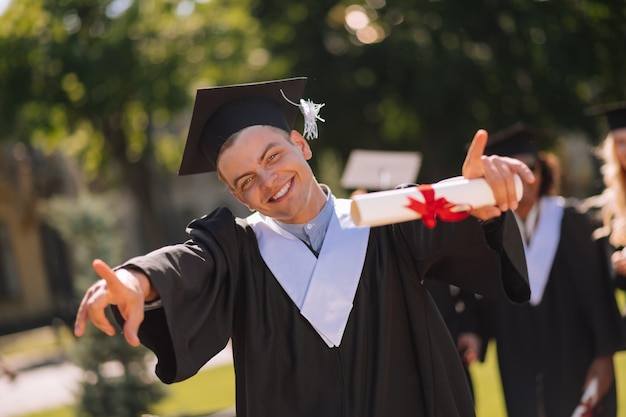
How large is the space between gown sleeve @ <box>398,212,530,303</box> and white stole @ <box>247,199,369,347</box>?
0.20 meters

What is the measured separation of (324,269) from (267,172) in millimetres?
383

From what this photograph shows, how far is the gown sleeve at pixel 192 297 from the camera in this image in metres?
2.79

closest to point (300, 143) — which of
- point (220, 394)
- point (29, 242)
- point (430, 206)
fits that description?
point (430, 206)

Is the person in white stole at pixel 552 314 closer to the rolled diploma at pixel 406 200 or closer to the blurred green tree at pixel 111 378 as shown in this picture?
the rolled diploma at pixel 406 200

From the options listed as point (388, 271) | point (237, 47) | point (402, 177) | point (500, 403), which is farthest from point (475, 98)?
point (388, 271)

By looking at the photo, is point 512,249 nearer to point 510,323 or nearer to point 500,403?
point 510,323

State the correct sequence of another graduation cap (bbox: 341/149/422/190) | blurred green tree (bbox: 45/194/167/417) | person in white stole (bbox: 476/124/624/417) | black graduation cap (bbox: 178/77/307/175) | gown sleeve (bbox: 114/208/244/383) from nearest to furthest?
gown sleeve (bbox: 114/208/244/383)
black graduation cap (bbox: 178/77/307/175)
person in white stole (bbox: 476/124/624/417)
another graduation cap (bbox: 341/149/422/190)
blurred green tree (bbox: 45/194/167/417)

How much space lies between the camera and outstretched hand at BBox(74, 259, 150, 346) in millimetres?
2439

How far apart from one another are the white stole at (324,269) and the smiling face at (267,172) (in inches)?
4.4

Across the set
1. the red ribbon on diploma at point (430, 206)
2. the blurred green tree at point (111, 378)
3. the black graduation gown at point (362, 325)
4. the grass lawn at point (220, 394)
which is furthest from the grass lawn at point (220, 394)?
the red ribbon on diploma at point (430, 206)

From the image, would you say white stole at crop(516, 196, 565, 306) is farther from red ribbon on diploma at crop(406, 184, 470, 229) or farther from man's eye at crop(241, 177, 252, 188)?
red ribbon on diploma at crop(406, 184, 470, 229)

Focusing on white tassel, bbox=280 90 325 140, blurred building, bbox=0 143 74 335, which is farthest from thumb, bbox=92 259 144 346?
blurred building, bbox=0 143 74 335

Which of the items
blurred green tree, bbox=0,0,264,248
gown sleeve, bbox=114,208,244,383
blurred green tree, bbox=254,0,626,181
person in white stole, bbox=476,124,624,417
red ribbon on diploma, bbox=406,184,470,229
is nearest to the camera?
red ribbon on diploma, bbox=406,184,470,229

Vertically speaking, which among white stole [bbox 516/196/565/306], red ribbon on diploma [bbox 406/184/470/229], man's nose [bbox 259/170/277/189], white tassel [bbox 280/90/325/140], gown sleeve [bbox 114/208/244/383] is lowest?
white stole [bbox 516/196/565/306]
